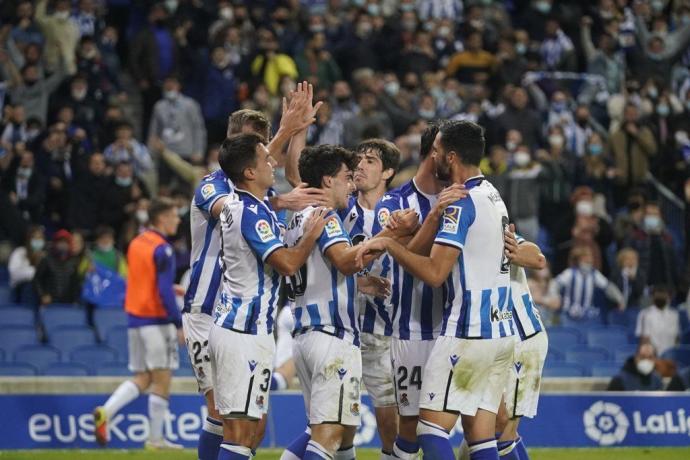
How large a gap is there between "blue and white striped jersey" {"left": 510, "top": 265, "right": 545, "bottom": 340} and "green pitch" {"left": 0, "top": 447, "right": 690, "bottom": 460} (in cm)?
370

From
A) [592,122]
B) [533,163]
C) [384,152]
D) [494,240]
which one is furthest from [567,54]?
[494,240]

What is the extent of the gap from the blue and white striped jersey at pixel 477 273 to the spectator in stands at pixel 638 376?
287 inches

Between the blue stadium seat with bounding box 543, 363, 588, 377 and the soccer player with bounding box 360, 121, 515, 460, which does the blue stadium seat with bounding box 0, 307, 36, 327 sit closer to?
the blue stadium seat with bounding box 543, 363, 588, 377

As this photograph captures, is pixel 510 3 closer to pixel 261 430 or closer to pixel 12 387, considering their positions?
pixel 12 387

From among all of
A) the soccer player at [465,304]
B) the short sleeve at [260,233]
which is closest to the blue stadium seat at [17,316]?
A: the short sleeve at [260,233]

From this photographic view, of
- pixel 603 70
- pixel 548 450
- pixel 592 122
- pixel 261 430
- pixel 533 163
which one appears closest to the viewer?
pixel 261 430

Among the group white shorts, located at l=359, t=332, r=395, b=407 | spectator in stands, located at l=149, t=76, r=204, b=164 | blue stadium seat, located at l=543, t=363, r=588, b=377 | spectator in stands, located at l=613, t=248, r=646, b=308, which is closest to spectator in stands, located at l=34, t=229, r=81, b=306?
spectator in stands, located at l=149, t=76, r=204, b=164

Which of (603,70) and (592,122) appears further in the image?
(603,70)

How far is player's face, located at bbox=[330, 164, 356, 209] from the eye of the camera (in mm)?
8945

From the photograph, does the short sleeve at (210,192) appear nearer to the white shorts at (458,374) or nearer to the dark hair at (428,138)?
the dark hair at (428,138)

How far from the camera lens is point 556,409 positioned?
46.0ft

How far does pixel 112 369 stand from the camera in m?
15.9

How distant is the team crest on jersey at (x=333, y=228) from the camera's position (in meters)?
8.70

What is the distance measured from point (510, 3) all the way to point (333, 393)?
58.9ft
